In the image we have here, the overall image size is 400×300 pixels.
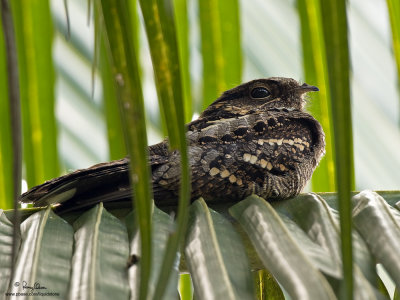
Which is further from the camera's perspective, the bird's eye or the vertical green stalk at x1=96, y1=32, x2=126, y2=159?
the bird's eye

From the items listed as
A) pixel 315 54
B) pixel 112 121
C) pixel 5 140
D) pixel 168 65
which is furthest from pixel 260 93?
pixel 168 65

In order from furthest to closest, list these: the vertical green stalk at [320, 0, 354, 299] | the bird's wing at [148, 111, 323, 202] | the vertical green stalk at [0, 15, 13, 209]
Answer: the bird's wing at [148, 111, 323, 202]
the vertical green stalk at [0, 15, 13, 209]
the vertical green stalk at [320, 0, 354, 299]

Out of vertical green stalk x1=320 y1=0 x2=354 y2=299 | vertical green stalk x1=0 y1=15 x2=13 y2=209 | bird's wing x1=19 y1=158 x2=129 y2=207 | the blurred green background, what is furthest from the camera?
the blurred green background

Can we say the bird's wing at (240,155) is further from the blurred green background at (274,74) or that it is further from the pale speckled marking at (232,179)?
the blurred green background at (274,74)

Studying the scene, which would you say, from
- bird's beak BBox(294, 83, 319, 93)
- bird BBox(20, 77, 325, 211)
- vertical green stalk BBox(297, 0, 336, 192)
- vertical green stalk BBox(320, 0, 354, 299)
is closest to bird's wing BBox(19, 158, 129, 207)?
bird BBox(20, 77, 325, 211)

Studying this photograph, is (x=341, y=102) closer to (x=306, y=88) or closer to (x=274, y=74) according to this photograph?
(x=306, y=88)

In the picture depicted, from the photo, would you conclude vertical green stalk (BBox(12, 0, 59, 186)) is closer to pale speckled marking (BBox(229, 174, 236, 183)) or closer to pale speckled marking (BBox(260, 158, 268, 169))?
pale speckled marking (BBox(229, 174, 236, 183))

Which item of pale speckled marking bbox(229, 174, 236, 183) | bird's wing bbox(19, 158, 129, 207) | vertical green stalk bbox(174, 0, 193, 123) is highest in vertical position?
vertical green stalk bbox(174, 0, 193, 123)

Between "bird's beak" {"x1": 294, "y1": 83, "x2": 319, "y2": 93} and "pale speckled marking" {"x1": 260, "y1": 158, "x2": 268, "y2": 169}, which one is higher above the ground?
"bird's beak" {"x1": 294, "y1": 83, "x2": 319, "y2": 93}
